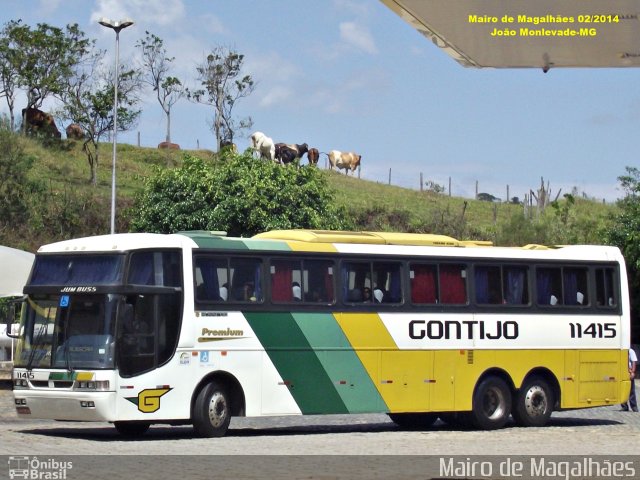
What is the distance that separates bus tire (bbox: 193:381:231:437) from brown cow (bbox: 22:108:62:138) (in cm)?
5636

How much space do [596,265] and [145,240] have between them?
9416 millimetres

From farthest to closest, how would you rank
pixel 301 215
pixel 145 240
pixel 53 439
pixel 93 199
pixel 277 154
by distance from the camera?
pixel 277 154
pixel 93 199
pixel 301 215
pixel 145 240
pixel 53 439

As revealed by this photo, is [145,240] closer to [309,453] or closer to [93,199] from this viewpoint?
[309,453]

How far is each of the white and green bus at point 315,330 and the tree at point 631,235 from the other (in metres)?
18.9

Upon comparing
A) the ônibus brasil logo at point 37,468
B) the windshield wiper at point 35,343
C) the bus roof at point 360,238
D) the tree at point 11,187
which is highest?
the tree at point 11,187

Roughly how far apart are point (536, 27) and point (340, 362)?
43.5 ft

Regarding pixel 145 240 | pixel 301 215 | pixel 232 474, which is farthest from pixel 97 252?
pixel 301 215

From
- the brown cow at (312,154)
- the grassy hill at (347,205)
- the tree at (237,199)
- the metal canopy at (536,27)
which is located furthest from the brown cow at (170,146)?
the metal canopy at (536,27)

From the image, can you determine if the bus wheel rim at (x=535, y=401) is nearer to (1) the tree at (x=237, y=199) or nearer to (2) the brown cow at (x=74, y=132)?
(1) the tree at (x=237, y=199)

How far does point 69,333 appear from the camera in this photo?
671 inches

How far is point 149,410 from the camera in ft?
55.2

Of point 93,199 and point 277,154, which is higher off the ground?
point 277,154

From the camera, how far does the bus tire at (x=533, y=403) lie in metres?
21.3

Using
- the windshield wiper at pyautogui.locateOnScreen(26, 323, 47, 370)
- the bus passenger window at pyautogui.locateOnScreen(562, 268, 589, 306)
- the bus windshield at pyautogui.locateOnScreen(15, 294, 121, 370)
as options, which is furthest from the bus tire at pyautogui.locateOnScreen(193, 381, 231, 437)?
the bus passenger window at pyautogui.locateOnScreen(562, 268, 589, 306)
